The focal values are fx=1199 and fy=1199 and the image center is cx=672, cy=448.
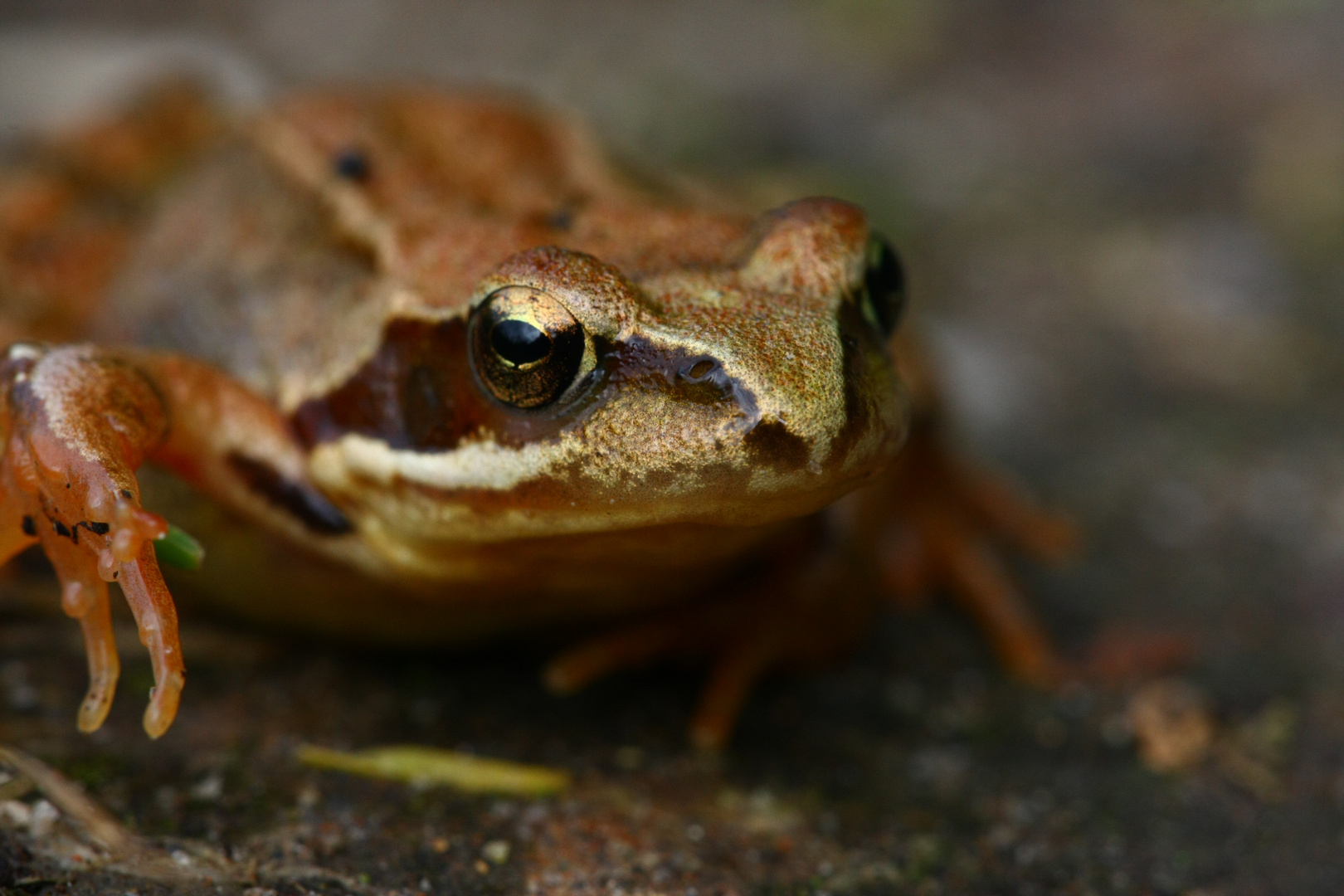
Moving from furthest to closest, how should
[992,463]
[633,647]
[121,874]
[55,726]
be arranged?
1. [992,463]
2. [633,647]
3. [55,726]
4. [121,874]

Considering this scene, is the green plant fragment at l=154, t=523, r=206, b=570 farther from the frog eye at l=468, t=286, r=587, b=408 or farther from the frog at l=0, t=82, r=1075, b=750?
the frog eye at l=468, t=286, r=587, b=408

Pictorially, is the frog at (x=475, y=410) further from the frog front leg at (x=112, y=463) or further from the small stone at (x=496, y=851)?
the small stone at (x=496, y=851)

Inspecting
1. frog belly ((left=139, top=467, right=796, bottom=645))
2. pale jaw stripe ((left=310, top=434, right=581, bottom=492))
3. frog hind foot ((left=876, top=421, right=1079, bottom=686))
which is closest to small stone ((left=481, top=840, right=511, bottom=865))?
frog belly ((left=139, top=467, right=796, bottom=645))

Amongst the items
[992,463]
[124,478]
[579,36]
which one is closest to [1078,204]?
[992,463]

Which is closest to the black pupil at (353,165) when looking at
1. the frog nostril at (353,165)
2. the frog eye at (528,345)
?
the frog nostril at (353,165)

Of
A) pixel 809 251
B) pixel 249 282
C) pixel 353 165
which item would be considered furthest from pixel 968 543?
pixel 249 282

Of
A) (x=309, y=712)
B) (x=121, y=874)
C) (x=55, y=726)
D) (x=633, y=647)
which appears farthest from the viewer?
(x=633, y=647)

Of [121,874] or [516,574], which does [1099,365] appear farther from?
[121,874]

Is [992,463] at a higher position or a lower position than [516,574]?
higher
